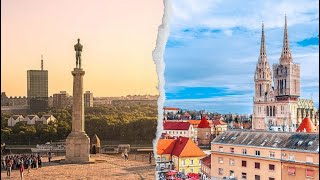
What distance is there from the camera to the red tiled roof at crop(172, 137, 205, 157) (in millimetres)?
4098

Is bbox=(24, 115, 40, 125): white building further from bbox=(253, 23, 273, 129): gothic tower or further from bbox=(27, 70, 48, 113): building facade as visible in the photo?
bbox=(253, 23, 273, 129): gothic tower

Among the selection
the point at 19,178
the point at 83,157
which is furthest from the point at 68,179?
the point at 83,157

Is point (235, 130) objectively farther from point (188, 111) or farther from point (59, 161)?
point (59, 161)

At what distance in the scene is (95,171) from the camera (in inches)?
171

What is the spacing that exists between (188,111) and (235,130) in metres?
1.46

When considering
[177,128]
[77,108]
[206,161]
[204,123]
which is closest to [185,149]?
[206,161]

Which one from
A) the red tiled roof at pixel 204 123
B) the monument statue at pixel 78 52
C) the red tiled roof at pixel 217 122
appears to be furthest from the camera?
the red tiled roof at pixel 217 122

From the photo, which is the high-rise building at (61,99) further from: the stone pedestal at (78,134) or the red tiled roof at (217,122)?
the red tiled roof at (217,122)

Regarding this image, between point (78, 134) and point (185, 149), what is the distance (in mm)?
1673

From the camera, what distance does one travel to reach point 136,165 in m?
4.57

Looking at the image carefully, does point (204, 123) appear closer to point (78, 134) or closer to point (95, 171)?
point (78, 134)

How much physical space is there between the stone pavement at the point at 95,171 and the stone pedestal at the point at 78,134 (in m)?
0.33

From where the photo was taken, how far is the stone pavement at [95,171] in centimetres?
392

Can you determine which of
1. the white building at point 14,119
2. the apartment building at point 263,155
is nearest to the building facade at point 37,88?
the white building at point 14,119
